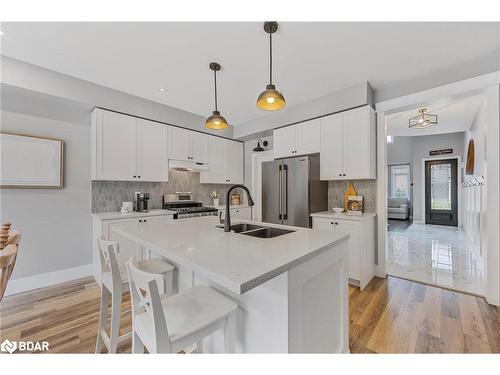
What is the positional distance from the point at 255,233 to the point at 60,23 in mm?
2410

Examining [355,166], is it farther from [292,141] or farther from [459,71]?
[459,71]

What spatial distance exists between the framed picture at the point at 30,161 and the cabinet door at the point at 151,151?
99cm

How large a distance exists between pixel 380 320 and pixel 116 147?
3739mm

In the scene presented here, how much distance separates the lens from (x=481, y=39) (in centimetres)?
206

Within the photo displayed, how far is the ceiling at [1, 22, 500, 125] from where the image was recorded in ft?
6.28

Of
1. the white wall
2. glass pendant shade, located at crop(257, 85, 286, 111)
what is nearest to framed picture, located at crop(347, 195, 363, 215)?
glass pendant shade, located at crop(257, 85, 286, 111)

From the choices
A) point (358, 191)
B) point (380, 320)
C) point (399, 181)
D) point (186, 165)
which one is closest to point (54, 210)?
point (186, 165)

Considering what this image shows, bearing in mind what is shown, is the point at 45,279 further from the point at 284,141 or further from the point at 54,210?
the point at 284,141

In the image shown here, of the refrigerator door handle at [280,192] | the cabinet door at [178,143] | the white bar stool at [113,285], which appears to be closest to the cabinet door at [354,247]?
the refrigerator door handle at [280,192]

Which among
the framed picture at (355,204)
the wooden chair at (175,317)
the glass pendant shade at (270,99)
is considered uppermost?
the glass pendant shade at (270,99)

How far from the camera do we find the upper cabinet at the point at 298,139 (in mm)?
3371

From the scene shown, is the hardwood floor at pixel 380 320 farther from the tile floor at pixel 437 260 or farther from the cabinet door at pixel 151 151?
the cabinet door at pixel 151 151

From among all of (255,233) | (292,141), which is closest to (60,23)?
(255,233)

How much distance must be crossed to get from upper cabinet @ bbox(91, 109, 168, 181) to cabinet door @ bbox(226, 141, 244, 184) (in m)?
1.41
